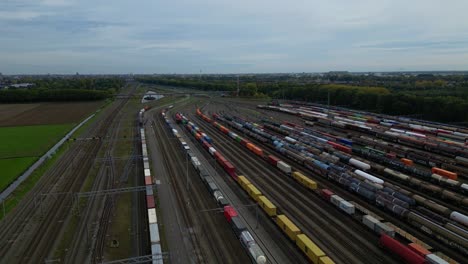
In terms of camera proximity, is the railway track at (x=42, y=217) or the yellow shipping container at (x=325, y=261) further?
the railway track at (x=42, y=217)

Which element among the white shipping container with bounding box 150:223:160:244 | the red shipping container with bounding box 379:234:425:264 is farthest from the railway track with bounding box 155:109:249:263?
the red shipping container with bounding box 379:234:425:264

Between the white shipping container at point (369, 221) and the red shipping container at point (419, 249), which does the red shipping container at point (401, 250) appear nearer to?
the red shipping container at point (419, 249)

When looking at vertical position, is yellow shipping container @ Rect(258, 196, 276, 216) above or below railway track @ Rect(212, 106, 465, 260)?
above

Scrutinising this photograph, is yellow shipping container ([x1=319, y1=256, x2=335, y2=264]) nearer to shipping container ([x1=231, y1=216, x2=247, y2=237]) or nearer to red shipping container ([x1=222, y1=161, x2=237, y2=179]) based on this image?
shipping container ([x1=231, y1=216, x2=247, y2=237])

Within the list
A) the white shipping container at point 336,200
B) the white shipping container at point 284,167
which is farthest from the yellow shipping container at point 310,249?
the white shipping container at point 284,167

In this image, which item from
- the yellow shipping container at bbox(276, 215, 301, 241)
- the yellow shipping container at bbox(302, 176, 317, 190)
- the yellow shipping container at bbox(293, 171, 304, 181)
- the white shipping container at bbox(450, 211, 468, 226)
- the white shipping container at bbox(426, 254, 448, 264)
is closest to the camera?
the white shipping container at bbox(426, 254, 448, 264)

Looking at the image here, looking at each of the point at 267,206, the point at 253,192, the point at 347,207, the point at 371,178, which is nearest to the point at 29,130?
the point at 253,192

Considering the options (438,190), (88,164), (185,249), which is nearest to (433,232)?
(438,190)

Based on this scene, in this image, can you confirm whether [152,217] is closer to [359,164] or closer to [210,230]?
[210,230]
